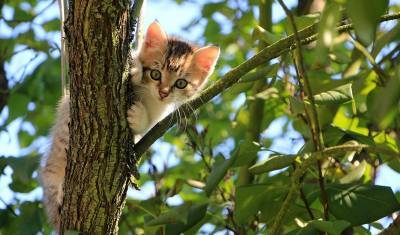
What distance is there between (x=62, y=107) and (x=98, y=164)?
1183 millimetres

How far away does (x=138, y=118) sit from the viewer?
3090 millimetres

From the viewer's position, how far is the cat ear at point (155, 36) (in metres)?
3.86

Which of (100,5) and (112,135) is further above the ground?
(100,5)

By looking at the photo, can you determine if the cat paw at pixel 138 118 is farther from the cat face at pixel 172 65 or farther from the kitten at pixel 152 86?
the cat face at pixel 172 65

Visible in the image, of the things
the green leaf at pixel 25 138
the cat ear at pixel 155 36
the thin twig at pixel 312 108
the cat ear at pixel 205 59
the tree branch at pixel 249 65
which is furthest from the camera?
the green leaf at pixel 25 138

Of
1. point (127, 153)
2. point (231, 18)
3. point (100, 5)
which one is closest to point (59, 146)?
point (127, 153)

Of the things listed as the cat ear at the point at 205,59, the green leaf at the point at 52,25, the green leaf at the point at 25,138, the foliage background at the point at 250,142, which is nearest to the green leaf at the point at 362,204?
the foliage background at the point at 250,142

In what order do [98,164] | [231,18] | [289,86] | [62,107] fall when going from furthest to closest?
[231,18] < [289,86] < [62,107] < [98,164]

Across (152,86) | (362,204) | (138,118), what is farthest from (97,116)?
(152,86)

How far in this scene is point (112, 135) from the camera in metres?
2.25

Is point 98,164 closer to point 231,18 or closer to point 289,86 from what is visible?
point 289,86

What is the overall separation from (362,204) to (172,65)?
181 centimetres

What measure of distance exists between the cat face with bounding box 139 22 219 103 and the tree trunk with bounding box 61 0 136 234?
1.28 meters

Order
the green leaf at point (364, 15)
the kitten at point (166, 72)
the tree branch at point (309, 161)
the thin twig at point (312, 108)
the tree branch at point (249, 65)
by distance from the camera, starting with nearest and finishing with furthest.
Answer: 1. the green leaf at point (364, 15)
2. the thin twig at point (312, 108)
3. the tree branch at point (309, 161)
4. the tree branch at point (249, 65)
5. the kitten at point (166, 72)
